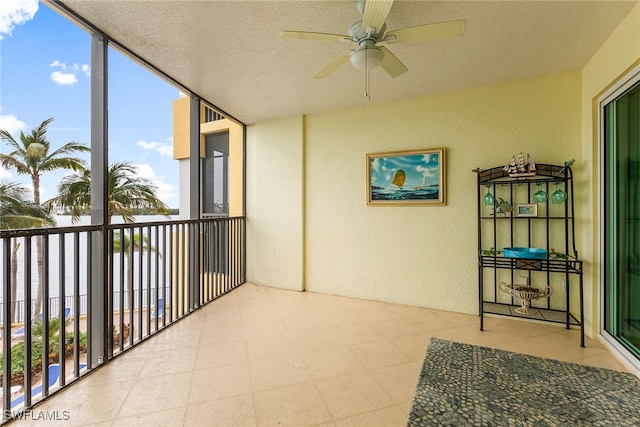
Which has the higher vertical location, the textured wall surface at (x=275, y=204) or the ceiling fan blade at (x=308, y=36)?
the ceiling fan blade at (x=308, y=36)

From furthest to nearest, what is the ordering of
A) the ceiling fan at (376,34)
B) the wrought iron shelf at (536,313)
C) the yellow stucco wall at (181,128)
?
the yellow stucco wall at (181,128) < the wrought iron shelf at (536,313) < the ceiling fan at (376,34)

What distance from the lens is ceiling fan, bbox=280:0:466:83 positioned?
1498mm

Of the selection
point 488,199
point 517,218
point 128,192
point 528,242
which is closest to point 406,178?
point 488,199

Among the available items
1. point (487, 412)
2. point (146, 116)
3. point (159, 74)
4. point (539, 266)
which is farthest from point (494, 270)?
point (146, 116)

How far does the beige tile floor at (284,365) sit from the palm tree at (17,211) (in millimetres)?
948

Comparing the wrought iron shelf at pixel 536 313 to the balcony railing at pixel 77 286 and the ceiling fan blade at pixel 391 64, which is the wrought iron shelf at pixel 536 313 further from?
the balcony railing at pixel 77 286

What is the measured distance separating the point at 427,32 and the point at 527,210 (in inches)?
82.7

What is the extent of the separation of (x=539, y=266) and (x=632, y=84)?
1518 mm

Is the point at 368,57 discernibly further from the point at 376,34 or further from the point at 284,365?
the point at 284,365

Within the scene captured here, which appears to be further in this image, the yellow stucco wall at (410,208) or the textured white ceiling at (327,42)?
the yellow stucco wall at (410,208)

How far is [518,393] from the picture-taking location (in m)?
1.73

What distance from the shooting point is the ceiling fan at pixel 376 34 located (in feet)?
4.91

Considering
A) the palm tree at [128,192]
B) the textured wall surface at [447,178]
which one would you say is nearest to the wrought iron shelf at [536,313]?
the textured wall surface at [447,178]

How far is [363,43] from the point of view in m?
1.83
